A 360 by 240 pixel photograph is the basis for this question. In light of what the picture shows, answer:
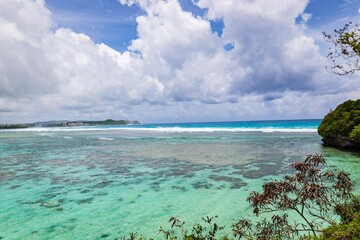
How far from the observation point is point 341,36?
7297 millimetres

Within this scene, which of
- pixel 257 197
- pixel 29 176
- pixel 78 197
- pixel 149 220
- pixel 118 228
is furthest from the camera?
pixel 29 176

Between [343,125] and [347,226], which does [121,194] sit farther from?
[343,125]

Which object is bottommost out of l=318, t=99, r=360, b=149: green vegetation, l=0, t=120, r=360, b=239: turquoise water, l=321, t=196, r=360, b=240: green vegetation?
l=0, t=120, r=360, b=239: turquoise water

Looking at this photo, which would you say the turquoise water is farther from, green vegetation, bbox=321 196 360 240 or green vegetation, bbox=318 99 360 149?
green vegetation, bbox=318 99 360 149

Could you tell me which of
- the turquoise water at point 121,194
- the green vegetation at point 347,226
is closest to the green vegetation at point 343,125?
the turquoise water at point 121,194

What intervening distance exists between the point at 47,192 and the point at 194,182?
843 centimetres

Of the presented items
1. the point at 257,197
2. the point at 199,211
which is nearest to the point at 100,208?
the point at 199,211

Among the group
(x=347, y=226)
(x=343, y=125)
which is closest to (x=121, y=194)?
(x=347, y=226)

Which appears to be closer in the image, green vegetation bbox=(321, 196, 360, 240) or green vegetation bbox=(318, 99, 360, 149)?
green vegetation bbox=(321, 196, 360, 240)

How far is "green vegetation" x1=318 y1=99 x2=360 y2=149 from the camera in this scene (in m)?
27.5

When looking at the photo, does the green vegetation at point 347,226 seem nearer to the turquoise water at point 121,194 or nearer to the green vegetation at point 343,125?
the turquoise water at point 121,194

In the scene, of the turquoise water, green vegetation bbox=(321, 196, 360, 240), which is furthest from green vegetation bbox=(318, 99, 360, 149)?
green vegetation bbox=(321, 196, 360, 240)

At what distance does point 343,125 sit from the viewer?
28641mm

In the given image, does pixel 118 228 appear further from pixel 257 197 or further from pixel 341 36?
pixel 341 36
